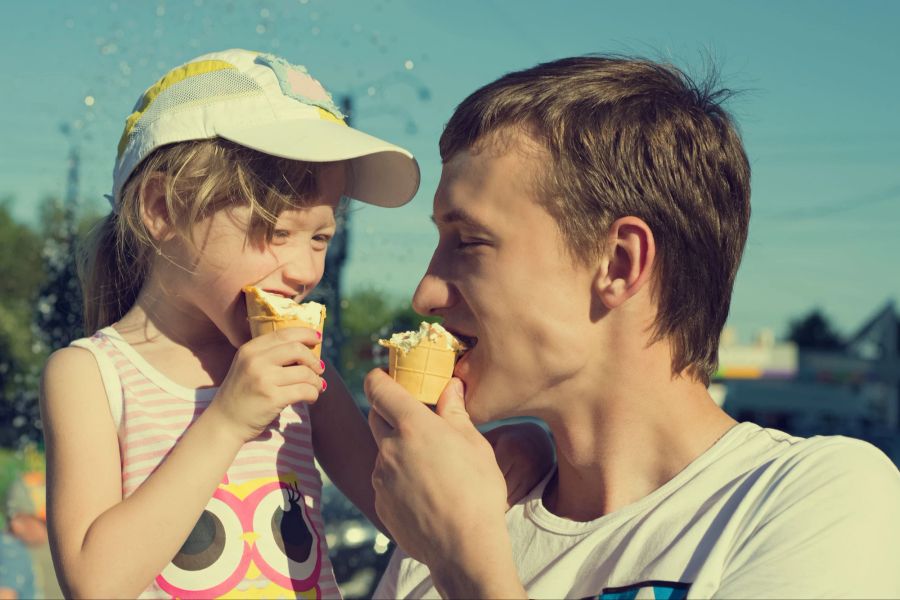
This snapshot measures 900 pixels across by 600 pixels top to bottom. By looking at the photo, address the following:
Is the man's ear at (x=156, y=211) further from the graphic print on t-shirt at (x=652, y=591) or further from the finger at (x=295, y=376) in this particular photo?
the graphic print on t-shirt at (x=652, y=591)

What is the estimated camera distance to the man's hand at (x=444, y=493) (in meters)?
1.89

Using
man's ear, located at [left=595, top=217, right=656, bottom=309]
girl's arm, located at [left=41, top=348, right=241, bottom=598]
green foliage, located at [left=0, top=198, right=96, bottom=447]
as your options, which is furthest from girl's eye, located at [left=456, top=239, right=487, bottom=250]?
green foliage, located at [left=0, top=198, right=96, bottom=447]

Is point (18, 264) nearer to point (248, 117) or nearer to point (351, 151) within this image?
point (248, 117)

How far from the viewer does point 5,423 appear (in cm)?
2422

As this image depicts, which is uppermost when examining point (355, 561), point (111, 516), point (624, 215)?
point (624, 215)

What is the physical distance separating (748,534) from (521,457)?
0.77 metres

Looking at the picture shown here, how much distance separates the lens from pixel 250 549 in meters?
2.30

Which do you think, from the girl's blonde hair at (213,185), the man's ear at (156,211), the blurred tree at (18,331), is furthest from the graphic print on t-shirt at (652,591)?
the blurred tree at (18,331)

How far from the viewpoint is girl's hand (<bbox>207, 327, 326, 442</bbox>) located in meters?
2.18

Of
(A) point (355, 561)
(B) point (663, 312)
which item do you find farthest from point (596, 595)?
(A) point (355, 561)

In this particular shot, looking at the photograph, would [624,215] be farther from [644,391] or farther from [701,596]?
[701,596]

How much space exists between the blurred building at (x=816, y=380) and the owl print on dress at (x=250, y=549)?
1585 inches

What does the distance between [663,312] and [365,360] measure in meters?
5.01

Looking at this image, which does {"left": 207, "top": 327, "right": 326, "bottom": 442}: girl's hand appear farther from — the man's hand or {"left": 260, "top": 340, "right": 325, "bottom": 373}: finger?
the man's hand
